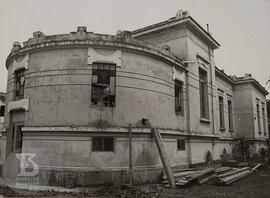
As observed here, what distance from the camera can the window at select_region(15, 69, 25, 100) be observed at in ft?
42.2

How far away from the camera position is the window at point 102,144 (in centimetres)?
1106

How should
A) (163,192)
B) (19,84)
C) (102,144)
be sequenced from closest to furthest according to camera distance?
1. (163,192)
2. (102,144)
3. (19,84)

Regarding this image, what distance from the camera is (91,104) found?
11398mm

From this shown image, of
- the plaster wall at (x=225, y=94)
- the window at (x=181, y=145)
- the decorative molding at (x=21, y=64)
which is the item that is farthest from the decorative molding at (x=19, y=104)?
the plaster wall at (x=225, y=94)

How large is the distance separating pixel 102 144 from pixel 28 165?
3375 mm

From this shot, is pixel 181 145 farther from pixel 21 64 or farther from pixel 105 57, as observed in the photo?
pixel 21 64

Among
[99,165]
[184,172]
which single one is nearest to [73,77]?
[99,165]

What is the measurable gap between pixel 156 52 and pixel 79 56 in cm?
399

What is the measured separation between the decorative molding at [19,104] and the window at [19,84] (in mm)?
458

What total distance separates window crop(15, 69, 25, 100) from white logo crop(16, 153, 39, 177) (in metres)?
3.18

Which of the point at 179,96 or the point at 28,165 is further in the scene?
the point at 179,96

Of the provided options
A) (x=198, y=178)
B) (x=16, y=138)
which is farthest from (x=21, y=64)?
(x=198, y=178)

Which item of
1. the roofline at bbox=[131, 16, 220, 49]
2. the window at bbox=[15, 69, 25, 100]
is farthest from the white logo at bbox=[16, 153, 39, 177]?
the roofline at bbox=[131, 16, 220, 49]

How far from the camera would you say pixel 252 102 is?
89.2 feet
